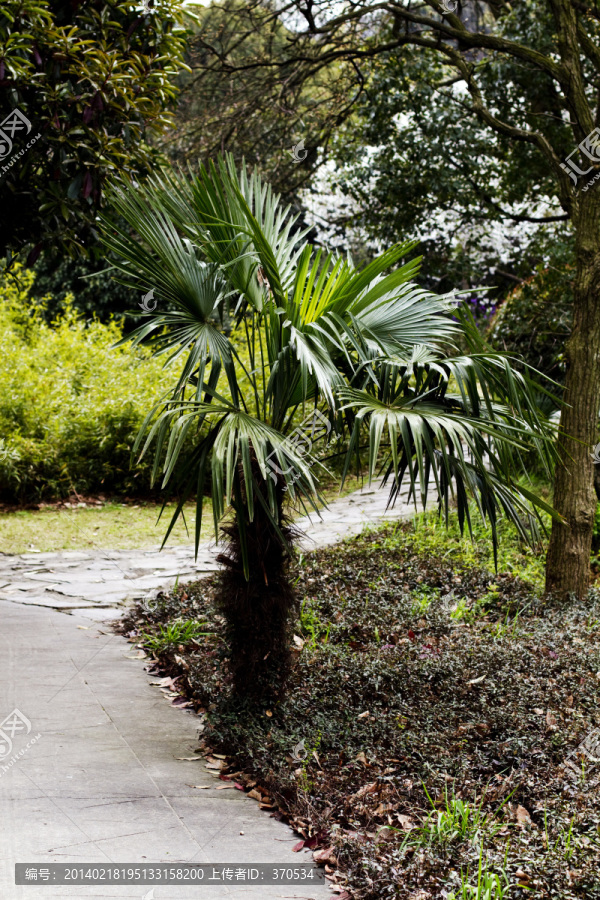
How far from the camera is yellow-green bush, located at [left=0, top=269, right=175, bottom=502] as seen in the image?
8891 millimetres

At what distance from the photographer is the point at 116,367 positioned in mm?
10172

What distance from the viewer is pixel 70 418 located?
9.26 m

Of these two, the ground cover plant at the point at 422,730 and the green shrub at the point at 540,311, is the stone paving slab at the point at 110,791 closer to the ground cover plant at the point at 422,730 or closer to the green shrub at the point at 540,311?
the ground cover plant at the point at 422,730

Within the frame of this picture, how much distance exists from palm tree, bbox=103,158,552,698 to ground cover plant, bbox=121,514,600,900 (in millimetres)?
453

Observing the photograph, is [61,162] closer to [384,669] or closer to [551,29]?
[384,669]

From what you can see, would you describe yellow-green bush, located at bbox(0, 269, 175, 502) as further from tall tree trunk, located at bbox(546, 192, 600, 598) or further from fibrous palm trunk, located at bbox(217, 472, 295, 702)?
fibrous palm trunk, located at bbox(217, 472, 295, 702)

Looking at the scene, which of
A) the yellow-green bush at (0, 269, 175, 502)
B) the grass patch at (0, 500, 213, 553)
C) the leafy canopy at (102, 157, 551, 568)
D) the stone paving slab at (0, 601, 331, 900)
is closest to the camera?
the stone paving slab at (0, 601, 331, 900)

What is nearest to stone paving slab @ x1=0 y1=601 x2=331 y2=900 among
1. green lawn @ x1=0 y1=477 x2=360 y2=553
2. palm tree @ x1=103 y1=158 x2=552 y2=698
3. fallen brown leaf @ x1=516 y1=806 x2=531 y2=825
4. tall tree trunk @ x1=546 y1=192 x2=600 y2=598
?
palm tree @ x1=103 y1=158 x2=552 y2=698

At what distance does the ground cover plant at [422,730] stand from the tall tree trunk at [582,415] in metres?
0.28

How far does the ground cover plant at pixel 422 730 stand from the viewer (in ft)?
8.93

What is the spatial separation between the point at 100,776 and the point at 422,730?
4.89 feet

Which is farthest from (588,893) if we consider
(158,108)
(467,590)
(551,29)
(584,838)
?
(551,29)

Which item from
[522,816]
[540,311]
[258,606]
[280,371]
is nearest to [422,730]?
[522,816]

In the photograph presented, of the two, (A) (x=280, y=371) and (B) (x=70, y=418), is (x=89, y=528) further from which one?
(A) (x=280, y=371)
